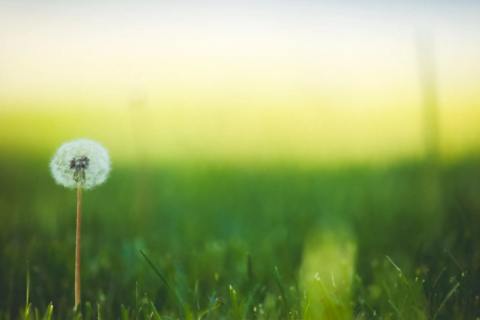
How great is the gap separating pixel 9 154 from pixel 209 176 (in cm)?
108

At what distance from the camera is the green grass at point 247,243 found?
4.09 feet

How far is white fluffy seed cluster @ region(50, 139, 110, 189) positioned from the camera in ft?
3.10

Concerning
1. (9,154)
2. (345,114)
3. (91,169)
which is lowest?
(91,169)

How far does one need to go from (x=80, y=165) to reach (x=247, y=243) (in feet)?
3.61

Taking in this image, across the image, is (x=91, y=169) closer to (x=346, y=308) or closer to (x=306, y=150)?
(x=346, y=308)

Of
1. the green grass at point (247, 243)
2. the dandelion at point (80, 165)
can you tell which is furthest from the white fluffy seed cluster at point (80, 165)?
the green grass at point (247, 243)

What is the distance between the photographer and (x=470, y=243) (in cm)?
166

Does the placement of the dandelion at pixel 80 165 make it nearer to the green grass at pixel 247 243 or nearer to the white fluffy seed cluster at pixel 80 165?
the white fluffy seed cluster at pixel 80 165

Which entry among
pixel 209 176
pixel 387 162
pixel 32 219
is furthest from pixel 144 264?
pixel 387 162

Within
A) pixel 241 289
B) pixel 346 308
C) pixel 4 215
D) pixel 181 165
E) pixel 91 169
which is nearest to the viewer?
pixel 91 169

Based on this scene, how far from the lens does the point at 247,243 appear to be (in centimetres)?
192

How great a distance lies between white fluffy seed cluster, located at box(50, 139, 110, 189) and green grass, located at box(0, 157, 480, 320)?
0.29 meters

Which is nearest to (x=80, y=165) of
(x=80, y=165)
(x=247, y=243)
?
(x=80, y=165)

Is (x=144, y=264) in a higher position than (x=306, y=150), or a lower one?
lower
